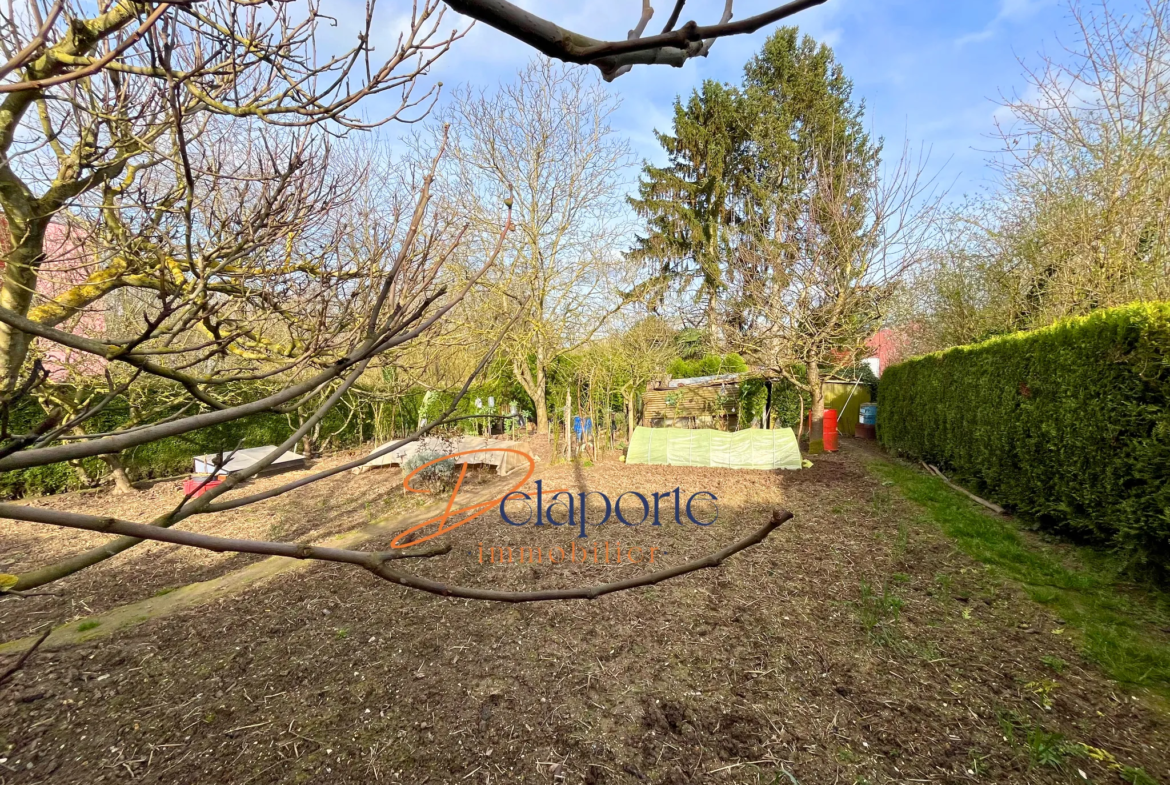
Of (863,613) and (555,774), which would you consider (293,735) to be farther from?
(863,613)

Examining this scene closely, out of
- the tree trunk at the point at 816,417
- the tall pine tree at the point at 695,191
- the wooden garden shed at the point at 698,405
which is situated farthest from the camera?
the tall pine tree at the point at 695,191

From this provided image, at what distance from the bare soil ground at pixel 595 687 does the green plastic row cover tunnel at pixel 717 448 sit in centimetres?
369

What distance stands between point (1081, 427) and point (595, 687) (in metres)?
4.49

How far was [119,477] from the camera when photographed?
7.55m

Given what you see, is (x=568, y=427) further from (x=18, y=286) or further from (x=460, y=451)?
(x=18, y=286)

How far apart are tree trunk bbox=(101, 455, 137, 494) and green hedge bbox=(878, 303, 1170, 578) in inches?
465

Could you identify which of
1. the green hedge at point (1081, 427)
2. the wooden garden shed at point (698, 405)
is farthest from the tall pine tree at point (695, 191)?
the green hedge at point (1081, 427)

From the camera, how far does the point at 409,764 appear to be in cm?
203

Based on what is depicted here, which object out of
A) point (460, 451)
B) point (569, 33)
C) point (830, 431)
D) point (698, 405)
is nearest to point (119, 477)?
point (460, 451)

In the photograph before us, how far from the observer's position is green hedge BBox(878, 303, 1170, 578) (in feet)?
11.1

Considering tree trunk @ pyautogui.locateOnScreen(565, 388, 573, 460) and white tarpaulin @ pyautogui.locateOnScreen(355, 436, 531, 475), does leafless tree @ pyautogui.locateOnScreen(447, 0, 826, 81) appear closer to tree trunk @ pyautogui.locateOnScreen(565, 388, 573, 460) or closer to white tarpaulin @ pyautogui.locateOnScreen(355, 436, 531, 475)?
white tarpaulin @ pyautogui.locateOnScreen(355, 436, 531, 475)

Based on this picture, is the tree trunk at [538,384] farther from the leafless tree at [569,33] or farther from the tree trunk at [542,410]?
the leafless tree at [569,33]

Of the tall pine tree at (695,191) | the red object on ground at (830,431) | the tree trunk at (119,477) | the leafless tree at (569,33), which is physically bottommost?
the tree trunk at (119,477)

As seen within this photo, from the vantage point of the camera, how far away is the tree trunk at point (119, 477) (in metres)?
7.56
